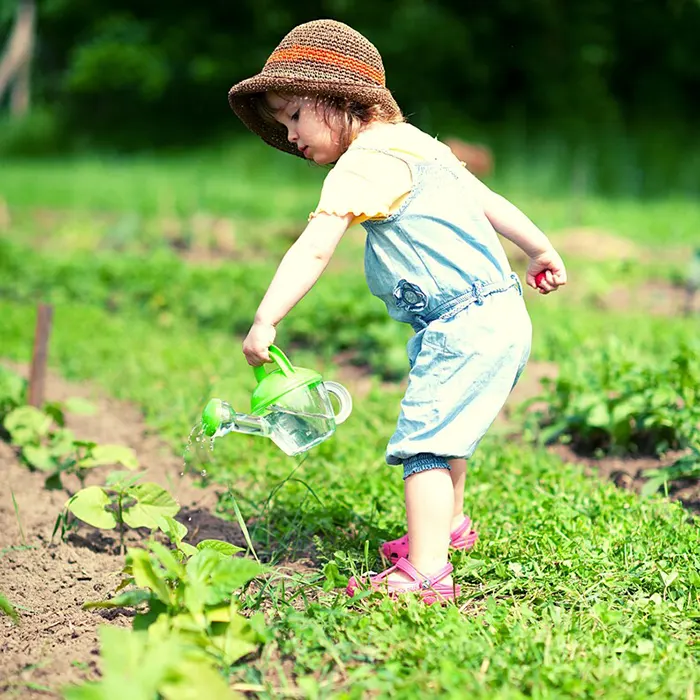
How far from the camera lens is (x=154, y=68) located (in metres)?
23.2

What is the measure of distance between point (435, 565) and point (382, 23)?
2148 cm

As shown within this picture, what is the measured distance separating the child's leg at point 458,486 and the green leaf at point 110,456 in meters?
1.12

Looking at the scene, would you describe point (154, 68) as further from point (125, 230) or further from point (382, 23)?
point (125, 230)

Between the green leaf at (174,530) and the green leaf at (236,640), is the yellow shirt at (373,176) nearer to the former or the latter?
the green leaf at (174,530)

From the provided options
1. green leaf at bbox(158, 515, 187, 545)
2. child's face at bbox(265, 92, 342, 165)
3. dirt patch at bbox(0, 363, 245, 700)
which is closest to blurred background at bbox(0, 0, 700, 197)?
dirt patch at bbox(0, 363, 245, 700)

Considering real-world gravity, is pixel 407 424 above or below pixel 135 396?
above

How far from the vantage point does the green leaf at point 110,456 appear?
3410mm

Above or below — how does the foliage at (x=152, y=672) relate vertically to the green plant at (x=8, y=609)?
above

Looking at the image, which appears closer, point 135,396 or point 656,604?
point 656,604

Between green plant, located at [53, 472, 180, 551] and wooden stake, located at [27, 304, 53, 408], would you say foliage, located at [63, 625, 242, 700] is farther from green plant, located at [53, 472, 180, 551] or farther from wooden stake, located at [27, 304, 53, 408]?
wooden stake, located at [27, 304, 53, 408]

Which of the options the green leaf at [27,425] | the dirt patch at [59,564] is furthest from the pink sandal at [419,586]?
the green leaf at [27,425]

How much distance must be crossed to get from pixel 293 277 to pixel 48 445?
6.21 ft

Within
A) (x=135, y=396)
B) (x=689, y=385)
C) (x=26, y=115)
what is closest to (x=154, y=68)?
(x=26, y=115)

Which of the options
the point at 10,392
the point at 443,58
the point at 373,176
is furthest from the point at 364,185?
the point at 443,58
